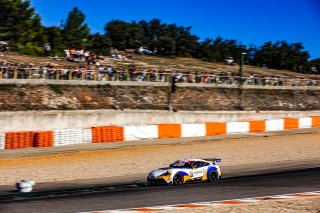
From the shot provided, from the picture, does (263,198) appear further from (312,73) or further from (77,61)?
(312,73)

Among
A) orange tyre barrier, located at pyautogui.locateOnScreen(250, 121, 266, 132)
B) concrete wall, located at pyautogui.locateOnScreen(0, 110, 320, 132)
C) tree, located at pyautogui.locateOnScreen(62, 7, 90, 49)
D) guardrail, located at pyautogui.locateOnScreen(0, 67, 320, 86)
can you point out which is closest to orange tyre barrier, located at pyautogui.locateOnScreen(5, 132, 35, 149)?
concrete wall, located at pyautogui.locateOnScreen(0, 110, 320, 132)

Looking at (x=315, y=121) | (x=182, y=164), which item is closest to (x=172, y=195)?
(x=182, y=164)

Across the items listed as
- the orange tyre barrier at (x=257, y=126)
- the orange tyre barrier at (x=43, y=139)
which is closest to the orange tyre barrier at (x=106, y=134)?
the orange tyre barrier at (x=43, y=139)

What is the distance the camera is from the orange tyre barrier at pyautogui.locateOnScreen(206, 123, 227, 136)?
3508cm

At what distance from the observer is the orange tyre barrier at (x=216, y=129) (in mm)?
35075

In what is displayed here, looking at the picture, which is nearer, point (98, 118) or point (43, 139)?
point (43, 139)

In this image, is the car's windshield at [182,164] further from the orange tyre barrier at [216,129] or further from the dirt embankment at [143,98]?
the dirt embankment at [143,98]

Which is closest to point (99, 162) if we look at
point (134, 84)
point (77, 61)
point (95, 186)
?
point (95, 186)

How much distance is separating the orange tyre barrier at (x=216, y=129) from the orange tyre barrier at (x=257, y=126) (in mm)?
2522

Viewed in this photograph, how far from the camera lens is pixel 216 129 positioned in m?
35.5

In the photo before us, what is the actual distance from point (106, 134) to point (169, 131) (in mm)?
4814

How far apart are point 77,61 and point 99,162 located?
81.7 ft

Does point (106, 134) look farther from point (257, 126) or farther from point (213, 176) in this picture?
point (213, 176)

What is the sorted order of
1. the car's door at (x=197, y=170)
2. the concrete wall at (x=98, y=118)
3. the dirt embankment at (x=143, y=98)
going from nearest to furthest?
1. the car's door at (x=197, y=170)
2. the concrete wall at (x=98, y=118)
3. the dirt embankment at (x=143, y=98)
